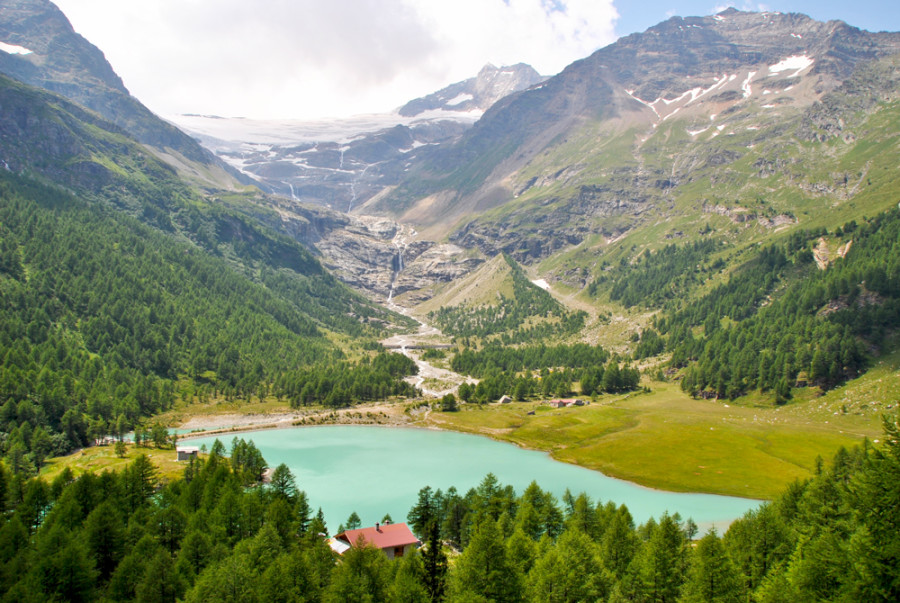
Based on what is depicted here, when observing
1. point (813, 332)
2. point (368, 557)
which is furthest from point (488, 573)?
point (813, 332)

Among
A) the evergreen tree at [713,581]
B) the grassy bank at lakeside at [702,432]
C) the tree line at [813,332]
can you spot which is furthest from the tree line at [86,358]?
the tree line at [813,332]

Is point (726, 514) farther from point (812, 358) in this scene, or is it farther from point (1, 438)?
point (1, 438)

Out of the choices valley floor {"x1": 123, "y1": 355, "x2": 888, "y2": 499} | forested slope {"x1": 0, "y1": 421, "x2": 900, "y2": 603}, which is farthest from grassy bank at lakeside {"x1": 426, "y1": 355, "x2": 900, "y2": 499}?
forested slope {"x1": 0, "y1": 421, "x2": 900, "y2": 603}

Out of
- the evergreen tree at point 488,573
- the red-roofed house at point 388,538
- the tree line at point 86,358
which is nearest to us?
the evergreen tree at point 488,573

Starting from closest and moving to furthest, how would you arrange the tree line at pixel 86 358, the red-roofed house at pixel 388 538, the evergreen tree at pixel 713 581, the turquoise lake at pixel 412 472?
the evergreen tree at pixel 713 581 → the red-roofed house at pixel 388 538 → the turquoise lake at pixel 412 472 → the tree line at pixel 86 358

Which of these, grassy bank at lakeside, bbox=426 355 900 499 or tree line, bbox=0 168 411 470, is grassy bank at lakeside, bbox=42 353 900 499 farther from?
tree line, bbox=0 168 411 470

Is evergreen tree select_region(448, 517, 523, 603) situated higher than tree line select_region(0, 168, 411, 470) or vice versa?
tree line select_region(0, 168, 411, 470)

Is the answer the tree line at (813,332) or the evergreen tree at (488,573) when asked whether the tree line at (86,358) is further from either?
the tree line at (813,332)

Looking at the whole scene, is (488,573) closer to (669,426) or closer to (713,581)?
(713,581)
